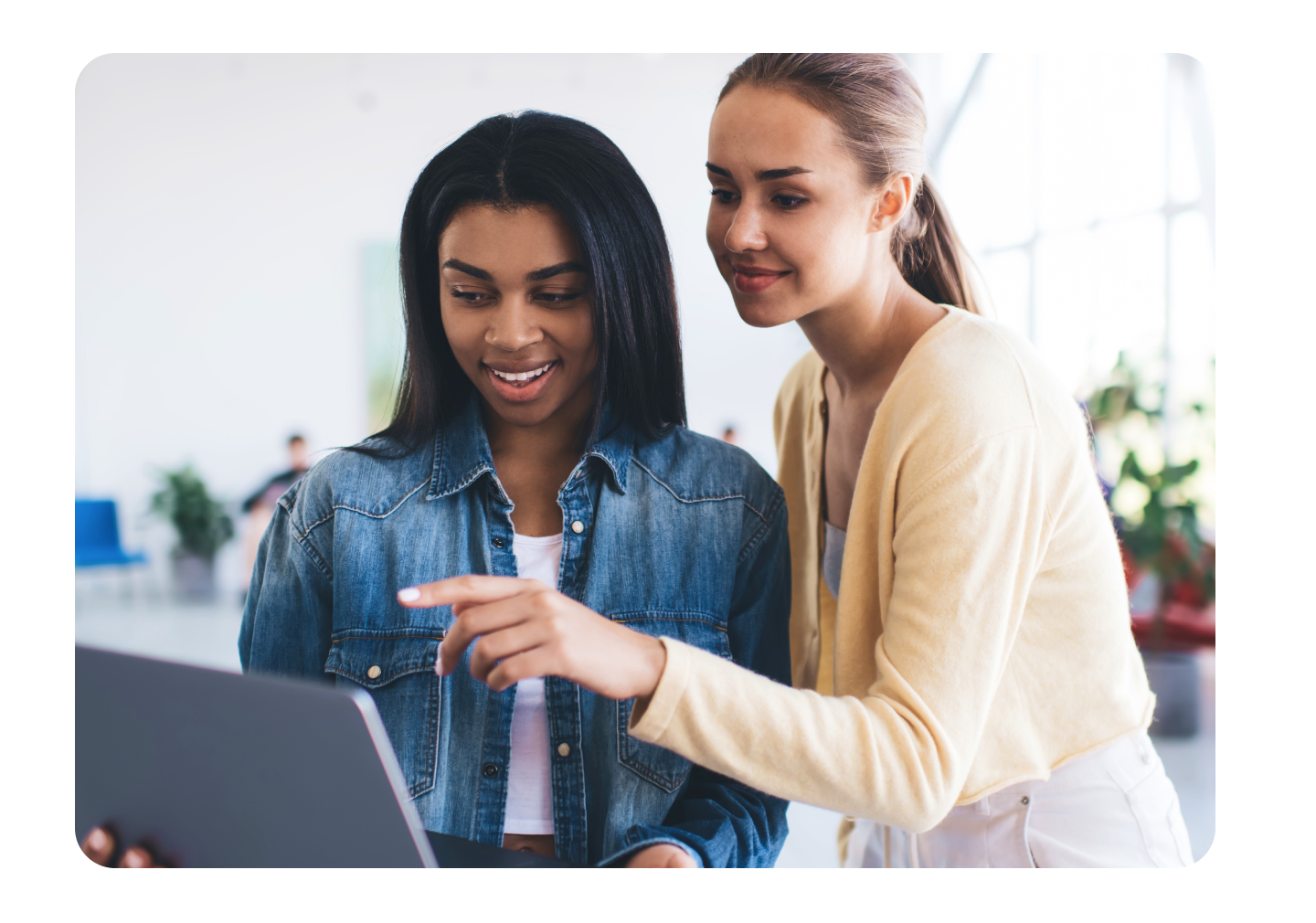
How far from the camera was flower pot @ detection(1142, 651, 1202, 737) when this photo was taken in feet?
4.29

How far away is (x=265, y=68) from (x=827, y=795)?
103cm

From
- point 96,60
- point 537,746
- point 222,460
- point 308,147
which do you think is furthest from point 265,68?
point 222,460

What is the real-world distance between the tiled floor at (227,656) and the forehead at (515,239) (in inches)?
17.5

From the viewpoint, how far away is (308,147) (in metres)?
1.58

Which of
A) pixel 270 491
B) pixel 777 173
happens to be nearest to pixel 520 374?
pixel 777 173

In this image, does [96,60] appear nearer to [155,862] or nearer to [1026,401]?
[155,862]

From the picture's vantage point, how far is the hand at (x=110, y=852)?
3.10 ft

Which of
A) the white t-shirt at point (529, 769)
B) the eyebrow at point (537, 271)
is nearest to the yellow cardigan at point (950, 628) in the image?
the white t-shirt at point (529, 769)

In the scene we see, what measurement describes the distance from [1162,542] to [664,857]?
1.11m

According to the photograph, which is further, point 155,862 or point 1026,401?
point 155,862

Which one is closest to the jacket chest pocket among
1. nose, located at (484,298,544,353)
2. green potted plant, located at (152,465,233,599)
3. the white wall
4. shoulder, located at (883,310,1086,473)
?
nose, located at (484,298,544,353)

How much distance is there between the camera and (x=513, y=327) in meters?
0.88

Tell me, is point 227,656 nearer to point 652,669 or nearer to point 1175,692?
point 652,669

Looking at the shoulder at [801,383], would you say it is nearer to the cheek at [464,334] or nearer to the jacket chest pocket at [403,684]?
the cheek at [464,334]
